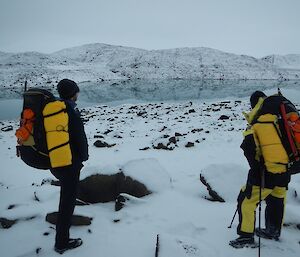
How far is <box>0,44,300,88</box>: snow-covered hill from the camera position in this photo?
57688 mm

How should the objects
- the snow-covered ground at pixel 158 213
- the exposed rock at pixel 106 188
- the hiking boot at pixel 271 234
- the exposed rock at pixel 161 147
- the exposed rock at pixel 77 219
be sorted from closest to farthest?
1. the snow-covered ground at pixel 158 213
2. the hiking boot at pixel 271 234
3. the exposed rock at pixel 77 219
4. the exposed rock at pixel 106 188
5. the exposed rock at pixel 161 147

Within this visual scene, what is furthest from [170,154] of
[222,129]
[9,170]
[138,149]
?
[9,170]

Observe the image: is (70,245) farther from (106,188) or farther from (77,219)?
(106,188)

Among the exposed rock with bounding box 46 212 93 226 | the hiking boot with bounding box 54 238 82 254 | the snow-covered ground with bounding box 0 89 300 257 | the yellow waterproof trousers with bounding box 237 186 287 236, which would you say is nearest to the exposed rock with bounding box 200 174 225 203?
the snow-covered ground with bounding box 0 89 300 257

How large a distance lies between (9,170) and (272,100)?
8617 millimetres

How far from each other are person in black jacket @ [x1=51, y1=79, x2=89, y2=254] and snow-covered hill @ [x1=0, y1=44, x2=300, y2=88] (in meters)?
46.4

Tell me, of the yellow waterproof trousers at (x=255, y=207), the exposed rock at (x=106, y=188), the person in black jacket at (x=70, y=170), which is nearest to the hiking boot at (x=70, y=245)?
the person in black jacket at (x=70, y=170)

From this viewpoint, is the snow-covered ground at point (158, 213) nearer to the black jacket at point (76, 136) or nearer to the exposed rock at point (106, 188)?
the exposed rock at point (106, 188)

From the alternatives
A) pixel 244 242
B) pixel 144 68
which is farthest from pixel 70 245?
pixel 144 68

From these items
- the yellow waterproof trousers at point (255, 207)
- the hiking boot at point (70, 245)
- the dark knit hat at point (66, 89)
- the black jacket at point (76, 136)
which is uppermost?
the dark knit hat at point (66, 89)

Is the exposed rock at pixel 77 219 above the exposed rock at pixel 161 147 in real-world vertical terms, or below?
below

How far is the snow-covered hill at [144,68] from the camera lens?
5769 centimetres

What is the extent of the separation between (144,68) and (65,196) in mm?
71744

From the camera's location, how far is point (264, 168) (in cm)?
393
